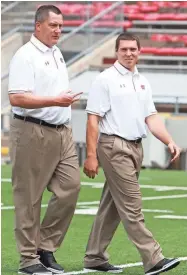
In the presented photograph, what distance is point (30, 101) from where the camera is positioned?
7.98 metres

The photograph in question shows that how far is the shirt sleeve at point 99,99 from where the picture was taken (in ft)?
27.0

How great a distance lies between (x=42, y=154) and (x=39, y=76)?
592 millimetres

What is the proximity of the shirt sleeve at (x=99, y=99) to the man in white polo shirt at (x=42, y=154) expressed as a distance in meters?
0.22

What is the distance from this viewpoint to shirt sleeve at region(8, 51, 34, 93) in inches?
318

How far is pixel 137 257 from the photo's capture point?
928cm

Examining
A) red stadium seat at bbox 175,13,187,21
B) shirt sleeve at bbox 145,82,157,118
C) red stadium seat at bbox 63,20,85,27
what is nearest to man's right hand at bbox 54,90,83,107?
shirt sleeve at bbox 145,82,157,118

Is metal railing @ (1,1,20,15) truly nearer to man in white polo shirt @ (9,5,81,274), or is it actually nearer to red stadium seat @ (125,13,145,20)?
red stadium seat @ (125,13,145,20)

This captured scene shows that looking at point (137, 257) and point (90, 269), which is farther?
point (137, 257)

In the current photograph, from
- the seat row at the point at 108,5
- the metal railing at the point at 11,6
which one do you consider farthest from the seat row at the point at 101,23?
the metal railing at the point at 11,6

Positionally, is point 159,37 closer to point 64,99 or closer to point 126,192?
point 126,192

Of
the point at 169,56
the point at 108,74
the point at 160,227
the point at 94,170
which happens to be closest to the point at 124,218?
the point at 94,170

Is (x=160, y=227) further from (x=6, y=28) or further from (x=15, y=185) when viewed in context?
(x=6, y=28)

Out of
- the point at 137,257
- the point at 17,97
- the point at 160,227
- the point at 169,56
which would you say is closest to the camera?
the point at 17,97

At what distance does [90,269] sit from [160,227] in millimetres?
3180
